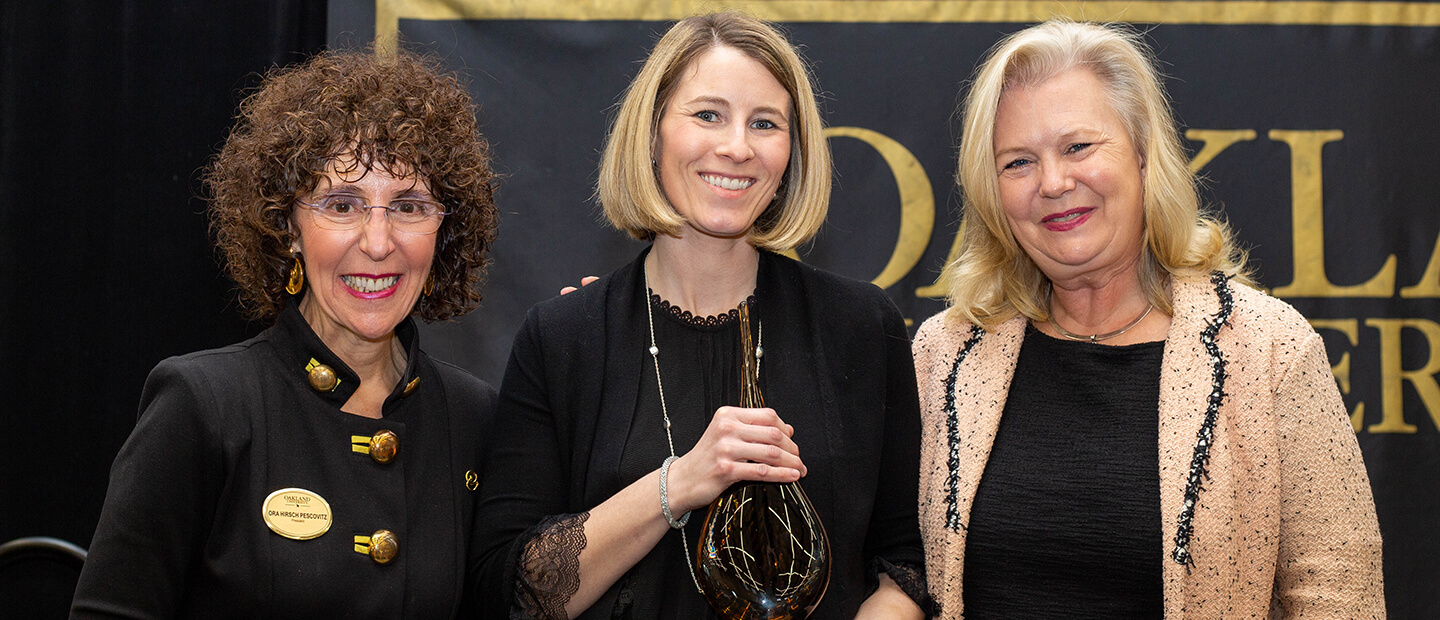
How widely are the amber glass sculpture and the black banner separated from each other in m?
1.51

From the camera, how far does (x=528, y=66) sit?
2.79 meters

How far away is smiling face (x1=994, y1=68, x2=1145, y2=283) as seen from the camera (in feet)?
5.80

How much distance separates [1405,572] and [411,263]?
266 cm

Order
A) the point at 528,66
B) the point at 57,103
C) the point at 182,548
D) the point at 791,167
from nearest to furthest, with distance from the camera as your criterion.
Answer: the point at 182,548
the point at 791,167
the point at 57,103
the point at 528,66

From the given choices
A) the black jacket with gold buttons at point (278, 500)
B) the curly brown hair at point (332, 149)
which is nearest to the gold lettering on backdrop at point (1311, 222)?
the curly brown hair at point (332, 149)

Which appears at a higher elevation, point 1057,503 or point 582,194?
point 582,194

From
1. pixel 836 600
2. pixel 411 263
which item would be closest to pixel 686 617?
pixel 836 600

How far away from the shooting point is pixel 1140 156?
1.81 meters

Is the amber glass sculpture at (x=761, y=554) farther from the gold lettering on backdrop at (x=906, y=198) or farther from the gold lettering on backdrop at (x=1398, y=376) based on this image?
the gold lettering on backdrop at (x=1398, y=376)

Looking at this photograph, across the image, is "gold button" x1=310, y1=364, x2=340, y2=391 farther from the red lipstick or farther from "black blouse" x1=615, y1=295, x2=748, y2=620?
the red lipstick

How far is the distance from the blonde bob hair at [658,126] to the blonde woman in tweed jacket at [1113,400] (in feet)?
1.06

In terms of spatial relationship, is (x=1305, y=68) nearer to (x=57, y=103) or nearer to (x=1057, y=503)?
(x=1057, y=503)

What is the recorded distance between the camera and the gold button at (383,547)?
156 cm

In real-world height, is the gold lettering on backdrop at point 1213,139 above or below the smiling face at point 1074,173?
above
